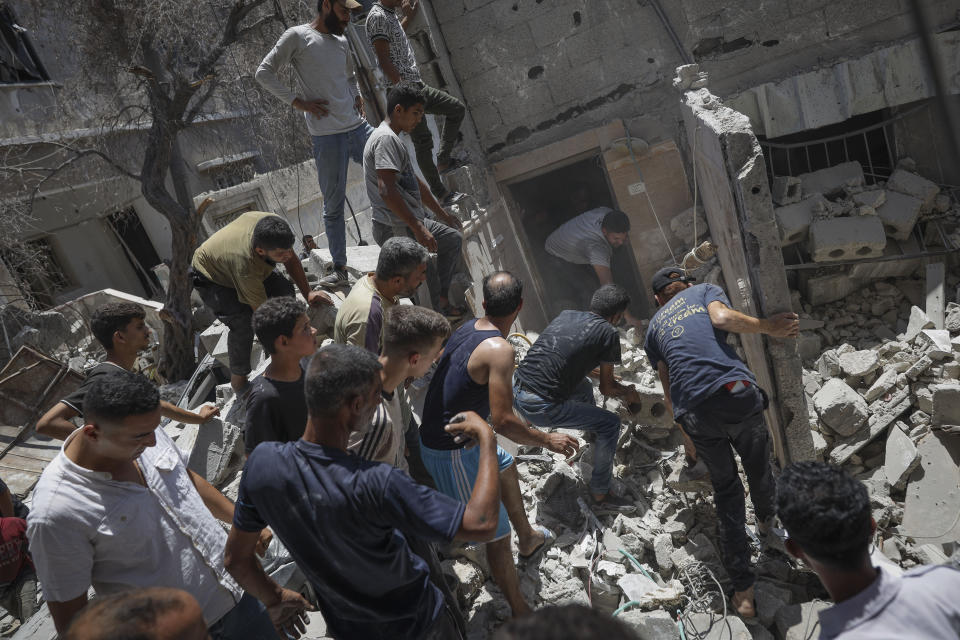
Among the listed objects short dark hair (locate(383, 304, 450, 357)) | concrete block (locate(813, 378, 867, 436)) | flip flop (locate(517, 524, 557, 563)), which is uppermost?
short dark hair (locate(383, 304, 450, 357))

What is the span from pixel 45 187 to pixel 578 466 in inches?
449

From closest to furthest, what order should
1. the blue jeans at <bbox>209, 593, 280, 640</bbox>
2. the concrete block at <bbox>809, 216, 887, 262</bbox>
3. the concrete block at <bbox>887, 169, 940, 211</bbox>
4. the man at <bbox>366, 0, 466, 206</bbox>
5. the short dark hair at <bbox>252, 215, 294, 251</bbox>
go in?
the blue jeans at <bbox>209, 593, 280, 640</bbox> → the short dark hair at <bbox>252, 215, 294, 251</bbox> → the man at <bbox>366, 0, 466, 206</bbox> → the concrete block at <bbox>809, 216, 887, 262</bbox> → the concrete block at <bbox>887, 169, 940, 211</bbox>

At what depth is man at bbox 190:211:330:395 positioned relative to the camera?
3914 millimetres

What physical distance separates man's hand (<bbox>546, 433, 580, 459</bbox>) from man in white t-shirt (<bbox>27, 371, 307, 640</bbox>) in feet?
5.31

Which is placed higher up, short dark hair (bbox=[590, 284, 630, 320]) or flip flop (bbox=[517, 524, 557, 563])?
short dark hair (bbox=[590, 284, 630, 320])

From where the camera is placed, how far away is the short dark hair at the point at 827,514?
1731 mm

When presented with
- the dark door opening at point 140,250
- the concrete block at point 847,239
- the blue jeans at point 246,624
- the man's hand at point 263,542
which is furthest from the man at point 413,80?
the dark door opening at point 140,250

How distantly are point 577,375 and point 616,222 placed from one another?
3.29m

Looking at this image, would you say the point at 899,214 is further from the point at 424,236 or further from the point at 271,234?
the point at 271,234

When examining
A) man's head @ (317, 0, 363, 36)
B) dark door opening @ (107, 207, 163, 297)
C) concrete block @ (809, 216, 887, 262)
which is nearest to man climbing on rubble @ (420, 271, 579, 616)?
man's head @ (317, 0, 363, 36)

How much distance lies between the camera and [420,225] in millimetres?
4598

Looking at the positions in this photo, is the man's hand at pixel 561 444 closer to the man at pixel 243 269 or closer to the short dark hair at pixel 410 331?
the short dark hair at pixel 410 331

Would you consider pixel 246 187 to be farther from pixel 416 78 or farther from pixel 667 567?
pixel 667 567

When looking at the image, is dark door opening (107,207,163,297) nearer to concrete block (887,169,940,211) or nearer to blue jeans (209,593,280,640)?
blue jeans (209,593,280,640)
